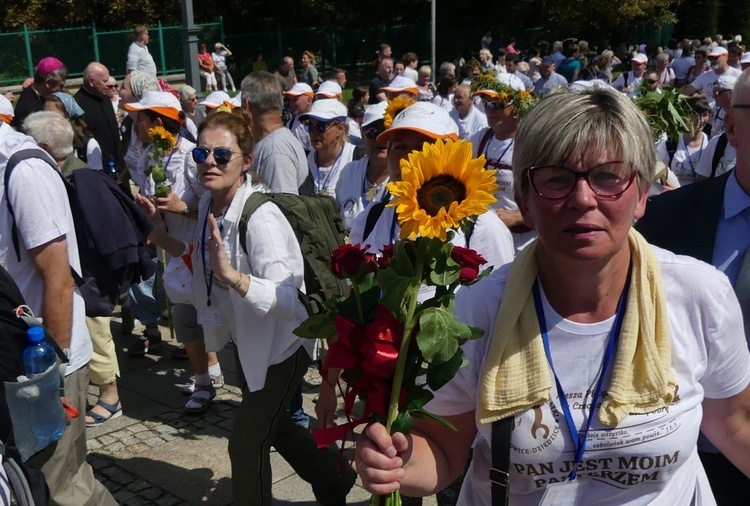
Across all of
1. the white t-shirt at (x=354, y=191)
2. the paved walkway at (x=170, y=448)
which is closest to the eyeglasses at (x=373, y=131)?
the white t-shirt at (x=354, y=191)

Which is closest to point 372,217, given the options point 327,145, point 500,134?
point 500,134

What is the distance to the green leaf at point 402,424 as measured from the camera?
2.02 metres

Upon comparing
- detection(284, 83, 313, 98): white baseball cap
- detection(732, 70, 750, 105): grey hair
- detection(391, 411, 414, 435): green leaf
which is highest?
detection(732, 70, 750, 105): grey hair

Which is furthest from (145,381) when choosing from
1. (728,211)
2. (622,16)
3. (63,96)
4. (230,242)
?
(622,16)

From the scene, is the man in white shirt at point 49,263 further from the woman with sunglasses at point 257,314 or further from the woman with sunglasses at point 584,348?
the woman with sunglasses at point 584,348

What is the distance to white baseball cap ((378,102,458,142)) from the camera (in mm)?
3729

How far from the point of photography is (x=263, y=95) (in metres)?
6.35

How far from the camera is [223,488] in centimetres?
495

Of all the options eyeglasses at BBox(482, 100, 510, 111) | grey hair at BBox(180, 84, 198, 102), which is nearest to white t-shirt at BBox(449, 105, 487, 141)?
eyeglasses at BBox(482, 100, 510, 111)

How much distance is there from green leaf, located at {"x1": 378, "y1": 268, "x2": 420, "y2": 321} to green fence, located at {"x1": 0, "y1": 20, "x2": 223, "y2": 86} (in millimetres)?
26838

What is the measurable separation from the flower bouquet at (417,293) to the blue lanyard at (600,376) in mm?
239

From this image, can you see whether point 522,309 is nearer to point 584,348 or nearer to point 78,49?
point 584,348

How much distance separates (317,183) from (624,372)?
17.3 ft

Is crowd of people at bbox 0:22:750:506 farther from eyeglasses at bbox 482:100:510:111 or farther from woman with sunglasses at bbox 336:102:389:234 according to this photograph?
eyeglasses at bbox 482:100:510:111
